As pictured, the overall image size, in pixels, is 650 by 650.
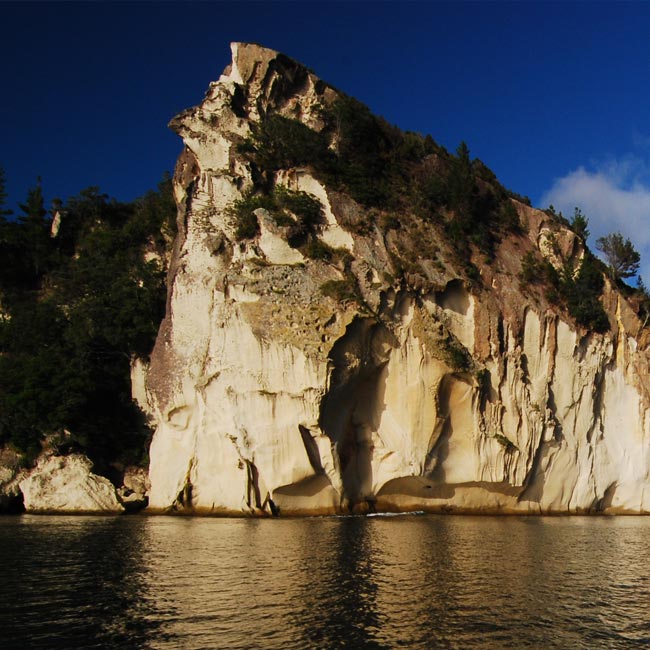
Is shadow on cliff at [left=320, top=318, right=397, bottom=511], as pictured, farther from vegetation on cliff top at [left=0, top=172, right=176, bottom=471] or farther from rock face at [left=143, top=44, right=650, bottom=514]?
vegetation on cliff top at [left=0, top=172, right=176, bottom=471]

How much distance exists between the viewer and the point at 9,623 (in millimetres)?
10906

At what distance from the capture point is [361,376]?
31656 mm

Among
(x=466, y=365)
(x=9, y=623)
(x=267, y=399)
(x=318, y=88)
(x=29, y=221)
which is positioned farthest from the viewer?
(x=29, y=221)

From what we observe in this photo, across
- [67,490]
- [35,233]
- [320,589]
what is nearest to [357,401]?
[67,490]

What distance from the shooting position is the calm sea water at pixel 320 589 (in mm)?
10516

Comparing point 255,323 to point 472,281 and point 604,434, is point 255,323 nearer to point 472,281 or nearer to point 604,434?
point 472,281

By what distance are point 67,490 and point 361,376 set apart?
49.1 ft

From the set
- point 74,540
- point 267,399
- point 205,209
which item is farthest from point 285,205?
point 74,540

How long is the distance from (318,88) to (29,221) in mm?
25408

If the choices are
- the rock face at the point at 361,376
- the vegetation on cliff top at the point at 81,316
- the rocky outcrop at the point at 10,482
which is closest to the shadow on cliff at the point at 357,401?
the rock face at the point at 361,376

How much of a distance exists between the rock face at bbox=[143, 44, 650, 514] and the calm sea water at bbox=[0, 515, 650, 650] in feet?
26.3

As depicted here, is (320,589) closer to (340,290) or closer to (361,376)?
(361,376)

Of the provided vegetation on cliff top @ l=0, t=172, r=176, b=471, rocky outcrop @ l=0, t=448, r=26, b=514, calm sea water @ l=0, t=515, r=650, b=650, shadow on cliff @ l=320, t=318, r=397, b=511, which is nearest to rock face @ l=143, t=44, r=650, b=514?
shadow on cliff @ l=320, t=318, r=397, b=511

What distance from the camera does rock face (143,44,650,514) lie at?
99.3 feet
